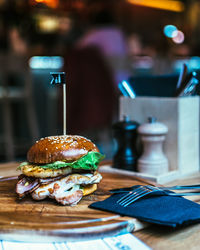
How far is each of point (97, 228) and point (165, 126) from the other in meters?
0.63

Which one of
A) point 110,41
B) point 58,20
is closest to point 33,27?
point 58,20

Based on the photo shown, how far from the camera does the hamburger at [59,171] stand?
91 centimetres

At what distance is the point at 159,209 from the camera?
825 millimetres

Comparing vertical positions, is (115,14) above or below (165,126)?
above

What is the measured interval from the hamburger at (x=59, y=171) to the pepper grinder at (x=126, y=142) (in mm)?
339

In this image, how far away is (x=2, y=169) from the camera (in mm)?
1399

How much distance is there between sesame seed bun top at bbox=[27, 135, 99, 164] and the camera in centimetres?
94

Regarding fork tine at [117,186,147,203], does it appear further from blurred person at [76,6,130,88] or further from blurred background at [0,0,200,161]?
blurred person at [76,6,130,88]

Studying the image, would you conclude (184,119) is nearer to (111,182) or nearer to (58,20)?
(111,182)

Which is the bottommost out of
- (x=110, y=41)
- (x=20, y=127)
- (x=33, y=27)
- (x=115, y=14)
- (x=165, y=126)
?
(x=20, y=127)

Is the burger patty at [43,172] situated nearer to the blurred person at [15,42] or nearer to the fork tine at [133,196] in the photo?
the fork tine at [133,196]

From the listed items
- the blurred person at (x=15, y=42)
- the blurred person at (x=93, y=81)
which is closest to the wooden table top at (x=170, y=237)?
the blurred person at (x=93, y=81)

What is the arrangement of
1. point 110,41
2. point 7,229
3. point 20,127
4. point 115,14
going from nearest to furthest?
1. point 7,229
2. point 110,41
3. point 20,127
4. point 115,14

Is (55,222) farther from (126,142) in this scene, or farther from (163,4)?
(163,4)
